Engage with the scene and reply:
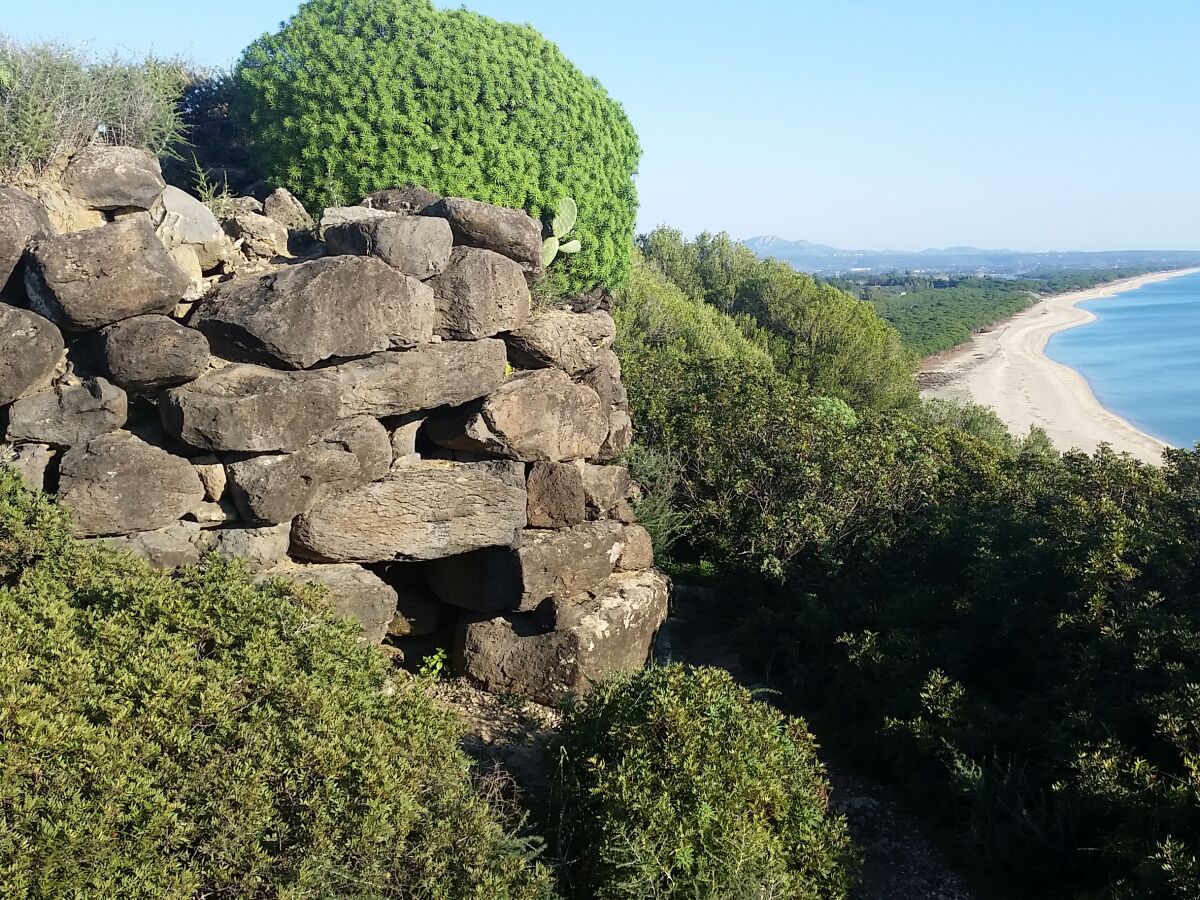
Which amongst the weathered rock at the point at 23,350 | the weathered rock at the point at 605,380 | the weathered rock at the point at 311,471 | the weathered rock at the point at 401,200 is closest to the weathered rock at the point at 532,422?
the weathered rock at the point at 605,380

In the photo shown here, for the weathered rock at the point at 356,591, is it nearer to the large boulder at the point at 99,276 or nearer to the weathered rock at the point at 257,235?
the large boulder at the point at 99,276

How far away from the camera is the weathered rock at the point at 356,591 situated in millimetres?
7133

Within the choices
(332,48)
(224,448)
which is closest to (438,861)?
(224,448)

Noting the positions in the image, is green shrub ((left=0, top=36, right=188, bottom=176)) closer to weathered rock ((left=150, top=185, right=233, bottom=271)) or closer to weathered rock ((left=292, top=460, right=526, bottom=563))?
weathered rock ((left=150, top=185, right=233, bottom=271))

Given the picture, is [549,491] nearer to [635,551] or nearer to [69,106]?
[635,551]

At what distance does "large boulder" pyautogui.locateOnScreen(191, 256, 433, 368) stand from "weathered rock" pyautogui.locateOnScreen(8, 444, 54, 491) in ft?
4.64

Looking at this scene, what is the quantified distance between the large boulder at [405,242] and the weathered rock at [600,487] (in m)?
2.42

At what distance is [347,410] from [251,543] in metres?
1.27

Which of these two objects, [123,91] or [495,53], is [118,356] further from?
[495,53]

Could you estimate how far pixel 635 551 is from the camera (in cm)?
930

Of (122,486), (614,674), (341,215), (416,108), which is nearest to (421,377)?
(341,215)

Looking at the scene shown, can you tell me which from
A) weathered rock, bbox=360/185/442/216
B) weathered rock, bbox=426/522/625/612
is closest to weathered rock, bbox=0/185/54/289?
weathered rock, bbox=360/185/442/216

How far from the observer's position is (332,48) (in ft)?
31.3

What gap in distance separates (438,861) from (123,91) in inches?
299
